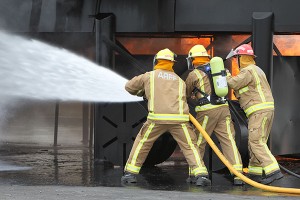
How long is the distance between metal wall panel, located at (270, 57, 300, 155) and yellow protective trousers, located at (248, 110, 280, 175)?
1.90m

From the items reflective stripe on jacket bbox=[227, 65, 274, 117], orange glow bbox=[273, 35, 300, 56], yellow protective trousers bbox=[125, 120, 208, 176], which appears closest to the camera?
yellow protective trousers bbox=[125, 120, 208, 176]

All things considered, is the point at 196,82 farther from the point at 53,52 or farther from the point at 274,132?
Answer: the point at 53,52

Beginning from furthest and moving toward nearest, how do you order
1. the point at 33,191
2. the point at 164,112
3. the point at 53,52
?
the point at 53,52 → the point at 164,112 → the point at 33,191

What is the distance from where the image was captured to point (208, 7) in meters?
10.1

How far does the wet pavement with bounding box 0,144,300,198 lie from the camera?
8.18 meters

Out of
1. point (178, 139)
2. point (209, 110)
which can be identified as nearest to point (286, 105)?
Answer: point (209, 110)

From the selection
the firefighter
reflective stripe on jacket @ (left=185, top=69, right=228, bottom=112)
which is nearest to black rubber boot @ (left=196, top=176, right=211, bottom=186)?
the firefighter

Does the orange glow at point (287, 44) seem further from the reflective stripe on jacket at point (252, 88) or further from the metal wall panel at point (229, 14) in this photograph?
the reflective stripe on jacket at point (252, 88)

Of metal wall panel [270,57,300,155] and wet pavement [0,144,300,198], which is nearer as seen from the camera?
wet pavement [0,144,300,198]

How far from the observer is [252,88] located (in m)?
8.65

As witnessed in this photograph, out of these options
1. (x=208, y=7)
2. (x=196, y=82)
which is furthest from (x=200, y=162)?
(x=208, y=7)

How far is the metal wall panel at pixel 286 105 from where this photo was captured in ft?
34.6

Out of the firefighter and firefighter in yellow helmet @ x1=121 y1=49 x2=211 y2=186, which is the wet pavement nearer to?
firefighter in yellow helmet @ x1=121 y1=49 x2=211 y2=186

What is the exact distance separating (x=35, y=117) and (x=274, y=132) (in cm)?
456
